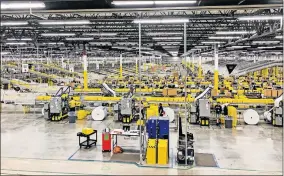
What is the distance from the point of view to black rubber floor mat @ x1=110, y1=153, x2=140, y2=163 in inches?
374

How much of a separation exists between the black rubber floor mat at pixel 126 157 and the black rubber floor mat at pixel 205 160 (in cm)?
192

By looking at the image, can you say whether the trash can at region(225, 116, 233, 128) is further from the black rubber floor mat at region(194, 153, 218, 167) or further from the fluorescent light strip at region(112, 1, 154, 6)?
the fluorescent light strip at region(112, 1, 154, 6)

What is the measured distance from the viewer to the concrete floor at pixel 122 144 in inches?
341

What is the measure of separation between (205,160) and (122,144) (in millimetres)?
3381

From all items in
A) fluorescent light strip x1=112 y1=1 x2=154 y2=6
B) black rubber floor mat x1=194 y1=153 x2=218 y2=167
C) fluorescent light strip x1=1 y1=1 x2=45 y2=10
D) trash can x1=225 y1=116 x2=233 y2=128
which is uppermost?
fluorescent light strip x1=112 y1=1 x2=154 y2=6

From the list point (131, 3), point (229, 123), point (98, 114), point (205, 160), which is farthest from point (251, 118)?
point (131, 3)

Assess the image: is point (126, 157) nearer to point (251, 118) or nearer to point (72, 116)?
point (72, 116)

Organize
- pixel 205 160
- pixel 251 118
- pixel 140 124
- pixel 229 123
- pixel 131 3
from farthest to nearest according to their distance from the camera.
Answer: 1. pixel 251 118
2. pixel 229 123
3. pixel 205 160
4. pixel 140 124
5. pixel 131 3

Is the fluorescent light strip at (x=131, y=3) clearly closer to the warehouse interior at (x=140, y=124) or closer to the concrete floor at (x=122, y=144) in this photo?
the warehouse interior at (x=140, y=124)

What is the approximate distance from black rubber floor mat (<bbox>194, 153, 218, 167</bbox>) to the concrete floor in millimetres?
238

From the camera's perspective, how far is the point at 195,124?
49.9ft

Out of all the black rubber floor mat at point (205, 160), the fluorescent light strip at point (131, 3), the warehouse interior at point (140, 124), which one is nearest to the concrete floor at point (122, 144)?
the warehouse interior at point (140, 124)

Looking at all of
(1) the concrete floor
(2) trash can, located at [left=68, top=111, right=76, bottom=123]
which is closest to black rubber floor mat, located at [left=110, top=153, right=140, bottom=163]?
(1) the concrete floor

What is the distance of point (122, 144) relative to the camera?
11484mm
